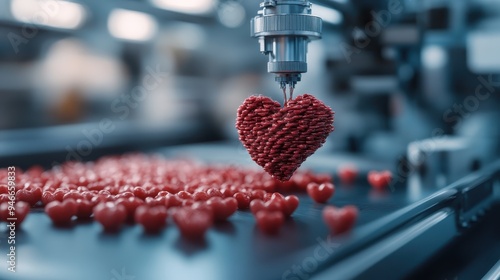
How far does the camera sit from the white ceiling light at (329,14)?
3.60 ft

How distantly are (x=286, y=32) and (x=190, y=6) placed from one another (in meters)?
2.29

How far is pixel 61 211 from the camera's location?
755 millimetres

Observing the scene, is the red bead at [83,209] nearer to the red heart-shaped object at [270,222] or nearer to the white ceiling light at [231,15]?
the red heart-shaped object at [270,222]

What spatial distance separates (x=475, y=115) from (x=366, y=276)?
1.10 m

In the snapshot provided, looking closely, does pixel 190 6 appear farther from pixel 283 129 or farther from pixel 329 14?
pixel 283 129

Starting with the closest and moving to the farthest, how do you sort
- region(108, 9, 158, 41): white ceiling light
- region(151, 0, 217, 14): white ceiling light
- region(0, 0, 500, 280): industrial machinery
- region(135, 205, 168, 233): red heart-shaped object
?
region(0, 0, 500, 280): industrial machinery → region(135, 205, 168, 233): red heart-shaped object → region(151, 0, 217, 14): white ceiling light → region(108, 9, 158, 41): white ceiling light

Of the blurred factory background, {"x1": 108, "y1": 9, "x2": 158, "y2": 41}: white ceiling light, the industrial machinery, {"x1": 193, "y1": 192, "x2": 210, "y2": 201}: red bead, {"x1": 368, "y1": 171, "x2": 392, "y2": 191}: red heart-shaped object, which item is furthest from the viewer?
{"x1": 108, "y1": 9, "x2": 158, "y2": 41}: white ceiling light

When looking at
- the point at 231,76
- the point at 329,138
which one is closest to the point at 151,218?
the point at 329,138

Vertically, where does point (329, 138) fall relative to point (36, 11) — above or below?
below

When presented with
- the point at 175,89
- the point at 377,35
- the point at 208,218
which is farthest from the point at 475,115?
the point at 175,89

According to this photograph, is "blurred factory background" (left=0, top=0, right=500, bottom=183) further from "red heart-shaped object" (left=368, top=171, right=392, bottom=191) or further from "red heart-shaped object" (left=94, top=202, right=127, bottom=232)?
"red heart-shaped object" (left=94, top=202, right=127, bottom=232)

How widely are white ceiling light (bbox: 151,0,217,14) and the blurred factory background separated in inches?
0.4

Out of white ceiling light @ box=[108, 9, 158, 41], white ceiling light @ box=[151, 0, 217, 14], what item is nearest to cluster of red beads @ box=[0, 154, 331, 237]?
white ceiling light @ box=[151, 0, 217, 14]

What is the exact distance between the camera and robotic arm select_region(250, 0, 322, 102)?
718 mm
